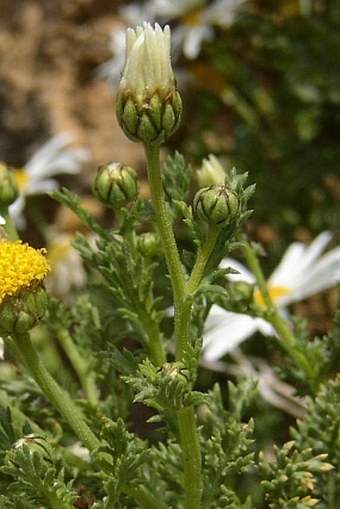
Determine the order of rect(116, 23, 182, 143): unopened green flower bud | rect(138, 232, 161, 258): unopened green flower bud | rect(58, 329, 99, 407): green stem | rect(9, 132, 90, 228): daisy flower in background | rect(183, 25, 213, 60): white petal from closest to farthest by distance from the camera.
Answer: rect(116, 23, 182, 143): unopened green flower bud < rect(138, 232, 161, 258): unopened green flower bud < rect(58, 329, 99, 407): green stem < rect(9, 132, 90, 228): daisy flower in background < rect(183, 25, 213, 60): white petal

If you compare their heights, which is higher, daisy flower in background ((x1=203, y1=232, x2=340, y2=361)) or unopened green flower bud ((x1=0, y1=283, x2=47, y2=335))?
unopened green flower bud ((x1=0, y1=283, x2=47, y2=335))

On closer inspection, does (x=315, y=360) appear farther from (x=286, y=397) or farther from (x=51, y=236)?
(x=51, y=236)

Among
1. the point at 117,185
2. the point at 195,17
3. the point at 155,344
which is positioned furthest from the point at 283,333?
the point at 195,17

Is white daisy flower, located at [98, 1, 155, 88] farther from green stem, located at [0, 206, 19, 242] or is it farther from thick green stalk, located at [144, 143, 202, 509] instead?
thick green stalk, located at [144, 143, 202, 509]

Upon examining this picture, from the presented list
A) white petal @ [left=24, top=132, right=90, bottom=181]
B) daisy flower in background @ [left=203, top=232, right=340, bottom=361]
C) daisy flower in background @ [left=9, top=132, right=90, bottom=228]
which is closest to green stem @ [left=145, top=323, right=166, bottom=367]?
daisy flower in background @ [left=203, top=232, right=340, bottom=361]

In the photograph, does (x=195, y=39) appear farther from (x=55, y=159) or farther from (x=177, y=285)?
(x=177, y=285)

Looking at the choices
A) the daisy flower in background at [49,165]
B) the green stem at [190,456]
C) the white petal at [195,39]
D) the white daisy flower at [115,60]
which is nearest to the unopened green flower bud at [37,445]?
the green stem at [190,456]
